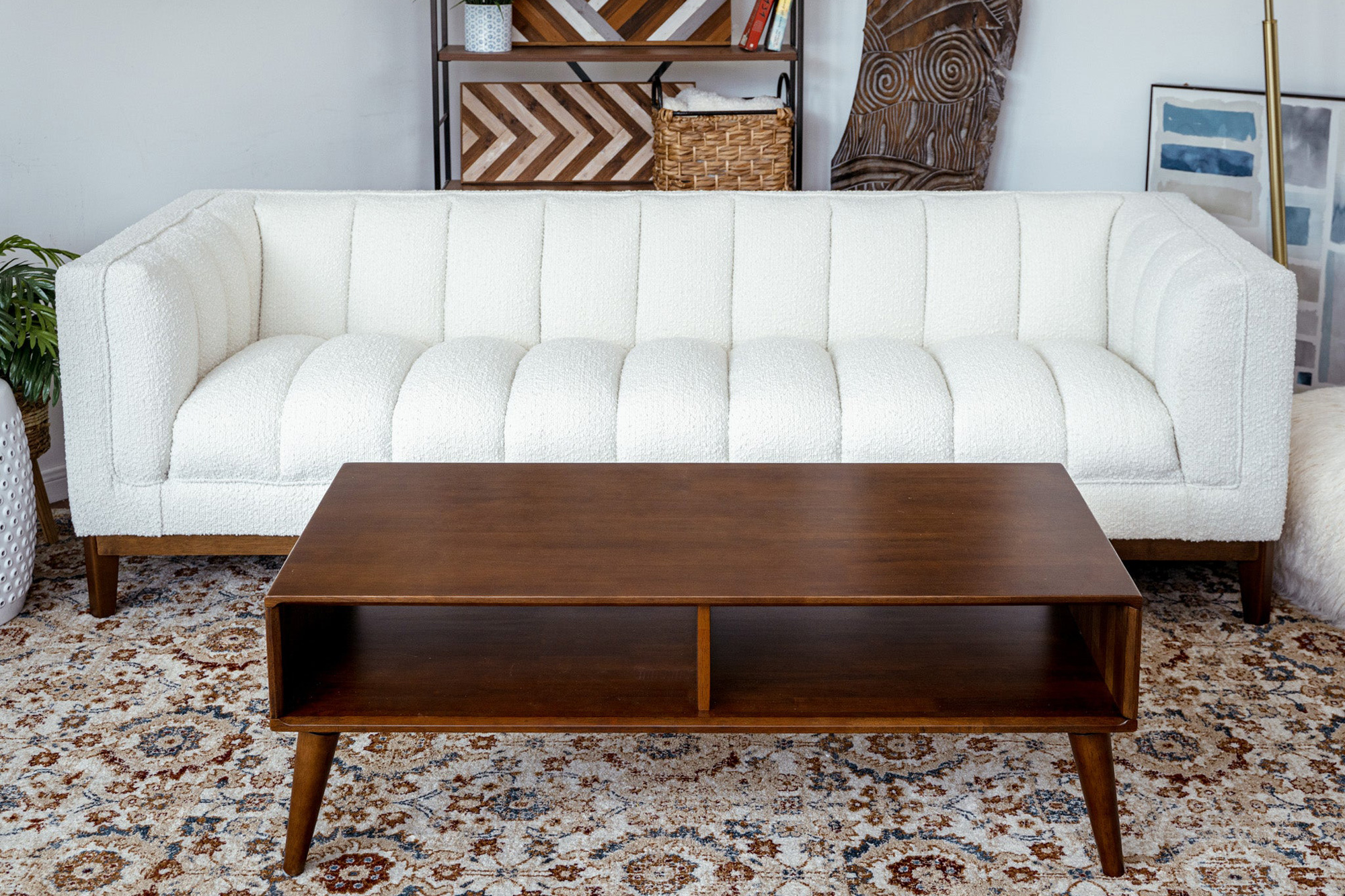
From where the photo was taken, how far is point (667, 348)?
267 cm

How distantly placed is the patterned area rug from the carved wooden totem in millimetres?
1783

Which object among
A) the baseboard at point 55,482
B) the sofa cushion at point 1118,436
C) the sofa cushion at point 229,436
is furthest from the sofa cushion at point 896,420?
the baseboard at point 55,482

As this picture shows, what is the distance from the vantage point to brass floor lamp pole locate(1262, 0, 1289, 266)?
3.01 metres

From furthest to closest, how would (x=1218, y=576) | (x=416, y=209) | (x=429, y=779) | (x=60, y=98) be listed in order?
1. (x=60, y=98)
2. (x=416, y=209)
3. (x=1218, y=576)
4. (x=429, y=779)

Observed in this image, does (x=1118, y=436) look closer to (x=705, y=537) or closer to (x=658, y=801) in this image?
(x=705, y=537)

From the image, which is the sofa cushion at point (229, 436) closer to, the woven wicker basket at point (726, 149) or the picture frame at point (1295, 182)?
the woven wicker basket at point (726, 149)

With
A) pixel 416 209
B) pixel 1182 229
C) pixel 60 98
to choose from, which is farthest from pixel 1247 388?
pixel 60 98

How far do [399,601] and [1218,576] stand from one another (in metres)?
1.83

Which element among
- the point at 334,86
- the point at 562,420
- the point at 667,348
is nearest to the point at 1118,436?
the point at 667,348

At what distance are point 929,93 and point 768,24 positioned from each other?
49 centimetres

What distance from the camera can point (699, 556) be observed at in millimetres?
1644

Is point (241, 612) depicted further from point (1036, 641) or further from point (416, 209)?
point (1036, 641)

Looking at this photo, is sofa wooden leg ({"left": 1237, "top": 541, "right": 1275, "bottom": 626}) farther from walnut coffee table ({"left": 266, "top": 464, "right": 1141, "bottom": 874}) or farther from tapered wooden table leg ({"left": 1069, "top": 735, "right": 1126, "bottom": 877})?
tapered wooden table leg ({"left": 1069, "top": 735, "right": 1126, "bottom": 877})

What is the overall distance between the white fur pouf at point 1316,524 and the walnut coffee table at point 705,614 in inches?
32.2
